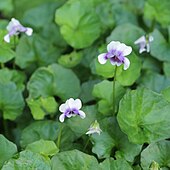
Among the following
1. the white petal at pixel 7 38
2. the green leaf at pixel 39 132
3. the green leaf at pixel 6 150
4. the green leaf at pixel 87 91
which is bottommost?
the green leaf at pixel 39 132

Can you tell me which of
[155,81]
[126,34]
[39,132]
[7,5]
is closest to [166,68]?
[155,81]

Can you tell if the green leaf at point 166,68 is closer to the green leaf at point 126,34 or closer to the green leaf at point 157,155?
the green leaf at point 126,34

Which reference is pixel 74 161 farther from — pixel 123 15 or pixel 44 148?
pixel 123 15

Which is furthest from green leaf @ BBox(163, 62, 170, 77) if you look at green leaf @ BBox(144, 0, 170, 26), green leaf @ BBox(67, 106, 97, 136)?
green leaf @ BBox(67, 106, 97, 136)

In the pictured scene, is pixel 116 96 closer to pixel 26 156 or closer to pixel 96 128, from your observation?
pixel 96 128

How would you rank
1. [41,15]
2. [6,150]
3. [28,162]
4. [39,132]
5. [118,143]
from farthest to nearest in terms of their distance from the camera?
[41,15] → [39,132] → [118,143] → [6,150] → [28,162]

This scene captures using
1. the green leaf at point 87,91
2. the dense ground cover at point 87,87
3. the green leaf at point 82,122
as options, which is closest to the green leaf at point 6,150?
the dense ground cover at point 87,87
